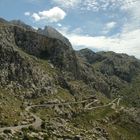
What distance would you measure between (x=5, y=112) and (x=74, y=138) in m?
38.4

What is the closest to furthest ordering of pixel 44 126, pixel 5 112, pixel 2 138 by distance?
1. pixel 2 138
2. pixel 44 126
3. pixel 5 112

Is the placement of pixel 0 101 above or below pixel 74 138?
above

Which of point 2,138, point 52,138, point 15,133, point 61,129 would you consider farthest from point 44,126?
point 2,138

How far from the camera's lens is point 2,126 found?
150 metres

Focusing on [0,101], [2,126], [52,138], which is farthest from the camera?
[0,101]

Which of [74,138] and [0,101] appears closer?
[74,138]

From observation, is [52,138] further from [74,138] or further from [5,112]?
[5,112]

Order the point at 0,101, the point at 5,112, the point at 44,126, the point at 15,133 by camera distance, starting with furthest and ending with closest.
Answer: the point at 0,101 → the point at 5,112 → the point at 44,126 → the point at 15,133

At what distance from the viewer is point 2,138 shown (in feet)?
375

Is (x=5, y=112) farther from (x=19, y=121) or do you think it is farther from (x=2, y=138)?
(x=2, y=138)

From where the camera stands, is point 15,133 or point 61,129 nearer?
point 15,133

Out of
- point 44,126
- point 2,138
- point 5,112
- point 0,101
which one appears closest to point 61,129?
point 44,126

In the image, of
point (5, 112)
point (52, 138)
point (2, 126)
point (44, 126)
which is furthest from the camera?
point (5, 112)

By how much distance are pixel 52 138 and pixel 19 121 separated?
31.5 metres
